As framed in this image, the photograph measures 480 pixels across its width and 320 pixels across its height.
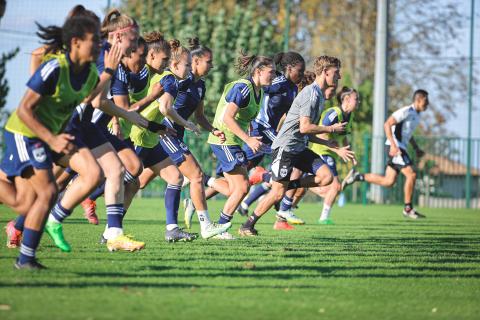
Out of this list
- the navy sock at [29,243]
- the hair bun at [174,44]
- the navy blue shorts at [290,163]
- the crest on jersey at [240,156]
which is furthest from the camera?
the navy blue shorts at [290,163]

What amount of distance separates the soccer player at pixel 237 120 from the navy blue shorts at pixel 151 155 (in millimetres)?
850

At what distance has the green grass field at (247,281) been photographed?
5.02m

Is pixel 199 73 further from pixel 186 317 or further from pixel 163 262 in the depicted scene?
pixel 186 317

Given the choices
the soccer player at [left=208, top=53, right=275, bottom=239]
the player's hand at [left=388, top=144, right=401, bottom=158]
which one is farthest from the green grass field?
the player's hand at [left=388, top=144, right=401, bottom=158]

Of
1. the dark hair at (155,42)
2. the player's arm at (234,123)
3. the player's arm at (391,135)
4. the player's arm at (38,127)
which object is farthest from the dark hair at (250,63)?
the player's arm at (391,135)

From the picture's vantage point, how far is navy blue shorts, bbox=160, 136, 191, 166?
9672 mm

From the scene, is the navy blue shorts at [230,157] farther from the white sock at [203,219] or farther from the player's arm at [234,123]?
the white sock at [203,219]

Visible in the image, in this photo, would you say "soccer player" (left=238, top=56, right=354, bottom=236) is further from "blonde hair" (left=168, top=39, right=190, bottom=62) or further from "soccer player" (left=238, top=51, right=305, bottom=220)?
"blonde hair" (left=168, top=39, right=190, bottom=62)

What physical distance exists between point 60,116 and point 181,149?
335 cm

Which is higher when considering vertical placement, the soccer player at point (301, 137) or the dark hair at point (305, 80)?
the dark hair at point (305, 80)

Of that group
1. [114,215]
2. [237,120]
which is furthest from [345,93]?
[114,215]

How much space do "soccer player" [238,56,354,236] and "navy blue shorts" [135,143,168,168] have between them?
1707 mm

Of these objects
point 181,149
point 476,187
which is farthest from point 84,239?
point 476,187

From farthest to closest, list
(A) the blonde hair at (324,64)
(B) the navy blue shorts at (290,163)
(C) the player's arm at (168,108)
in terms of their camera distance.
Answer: (B) the navy blue shorts at (290,163), (A) the blonde hair at (324,64), (C) the player's arm at (168,108)
